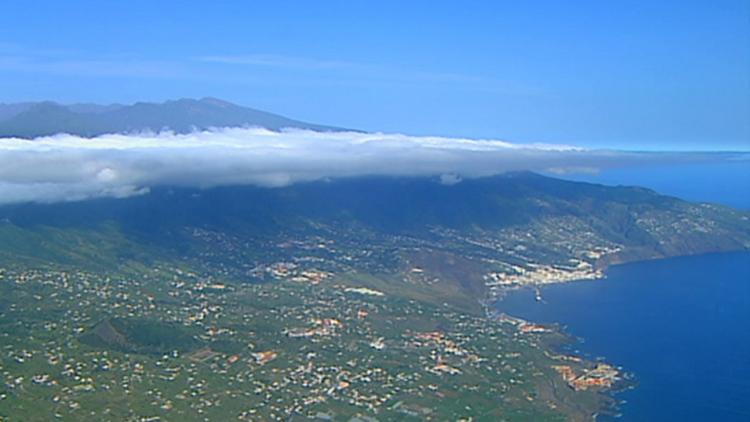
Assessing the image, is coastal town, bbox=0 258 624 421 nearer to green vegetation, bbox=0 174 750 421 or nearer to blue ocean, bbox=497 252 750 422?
green vegetation, bbox=0 174 750 421

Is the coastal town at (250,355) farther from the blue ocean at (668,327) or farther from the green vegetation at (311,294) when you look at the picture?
the blue ocean at (668,327)

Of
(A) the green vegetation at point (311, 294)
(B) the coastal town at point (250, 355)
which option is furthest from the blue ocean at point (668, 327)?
(B) the coastal town at point (250, 355)

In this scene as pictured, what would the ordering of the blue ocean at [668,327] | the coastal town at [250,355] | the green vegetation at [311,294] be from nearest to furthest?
1. the coastal town at [250,355]
2. the green vegetation at [311,294]
3. the blue ocean at [668,327]

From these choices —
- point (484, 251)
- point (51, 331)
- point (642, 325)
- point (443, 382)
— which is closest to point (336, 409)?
point (443, 382)

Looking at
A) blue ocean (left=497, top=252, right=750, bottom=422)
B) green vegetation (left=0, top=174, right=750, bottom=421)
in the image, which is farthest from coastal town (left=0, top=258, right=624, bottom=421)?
blue ocean (left=497, top=252, right=750, bottom=422)

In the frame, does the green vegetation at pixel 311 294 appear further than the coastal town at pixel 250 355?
Yes

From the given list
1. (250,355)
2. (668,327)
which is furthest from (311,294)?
(668,327)

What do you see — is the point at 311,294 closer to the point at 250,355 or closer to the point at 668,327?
the point at 250,355

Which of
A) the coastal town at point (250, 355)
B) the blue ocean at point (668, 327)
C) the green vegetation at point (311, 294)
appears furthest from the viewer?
the blue ocean at point (668, 327)
